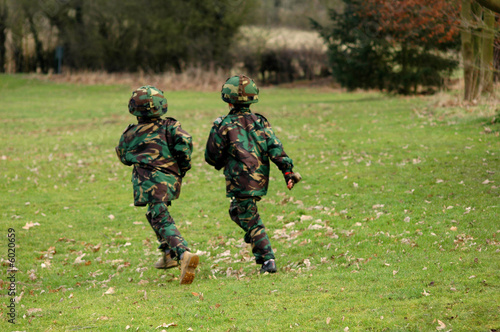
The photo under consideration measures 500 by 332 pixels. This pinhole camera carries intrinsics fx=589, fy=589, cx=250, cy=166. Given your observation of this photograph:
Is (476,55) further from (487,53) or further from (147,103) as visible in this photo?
(147,103)

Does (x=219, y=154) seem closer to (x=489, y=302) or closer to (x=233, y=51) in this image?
(x=489, y=302)

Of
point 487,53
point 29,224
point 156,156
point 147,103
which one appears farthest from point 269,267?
point 487,53

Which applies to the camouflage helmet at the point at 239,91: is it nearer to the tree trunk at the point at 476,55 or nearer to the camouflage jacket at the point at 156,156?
the camouflage jacket at the point at 156,156

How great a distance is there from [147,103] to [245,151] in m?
1.34

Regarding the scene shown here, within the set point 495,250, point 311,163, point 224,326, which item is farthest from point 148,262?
point 311,163

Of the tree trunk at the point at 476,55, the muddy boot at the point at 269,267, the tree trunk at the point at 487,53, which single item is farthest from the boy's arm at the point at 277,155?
the tree trunk at the point at 476,55

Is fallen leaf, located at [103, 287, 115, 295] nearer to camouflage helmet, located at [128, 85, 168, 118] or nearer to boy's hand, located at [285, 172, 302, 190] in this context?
camouflage helmet, located at [128, 85, 168, 118]

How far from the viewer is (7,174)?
1582cm

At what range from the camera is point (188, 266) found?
22.5 feet

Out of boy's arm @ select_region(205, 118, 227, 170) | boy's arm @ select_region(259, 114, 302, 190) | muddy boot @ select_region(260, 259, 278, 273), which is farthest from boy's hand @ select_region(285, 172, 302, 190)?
muddy boot @ select_region(260, 259, 278, 273)

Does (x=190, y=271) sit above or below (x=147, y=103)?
below

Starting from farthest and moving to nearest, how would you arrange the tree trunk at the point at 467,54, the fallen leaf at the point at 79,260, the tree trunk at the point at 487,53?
the tree trunk at the point at 467,54 → the tree trunk at the point at 487,53 → the fallen leaf at the point at 79,260

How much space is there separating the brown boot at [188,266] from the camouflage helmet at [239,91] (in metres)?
1.96

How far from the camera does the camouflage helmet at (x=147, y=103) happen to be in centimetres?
723
